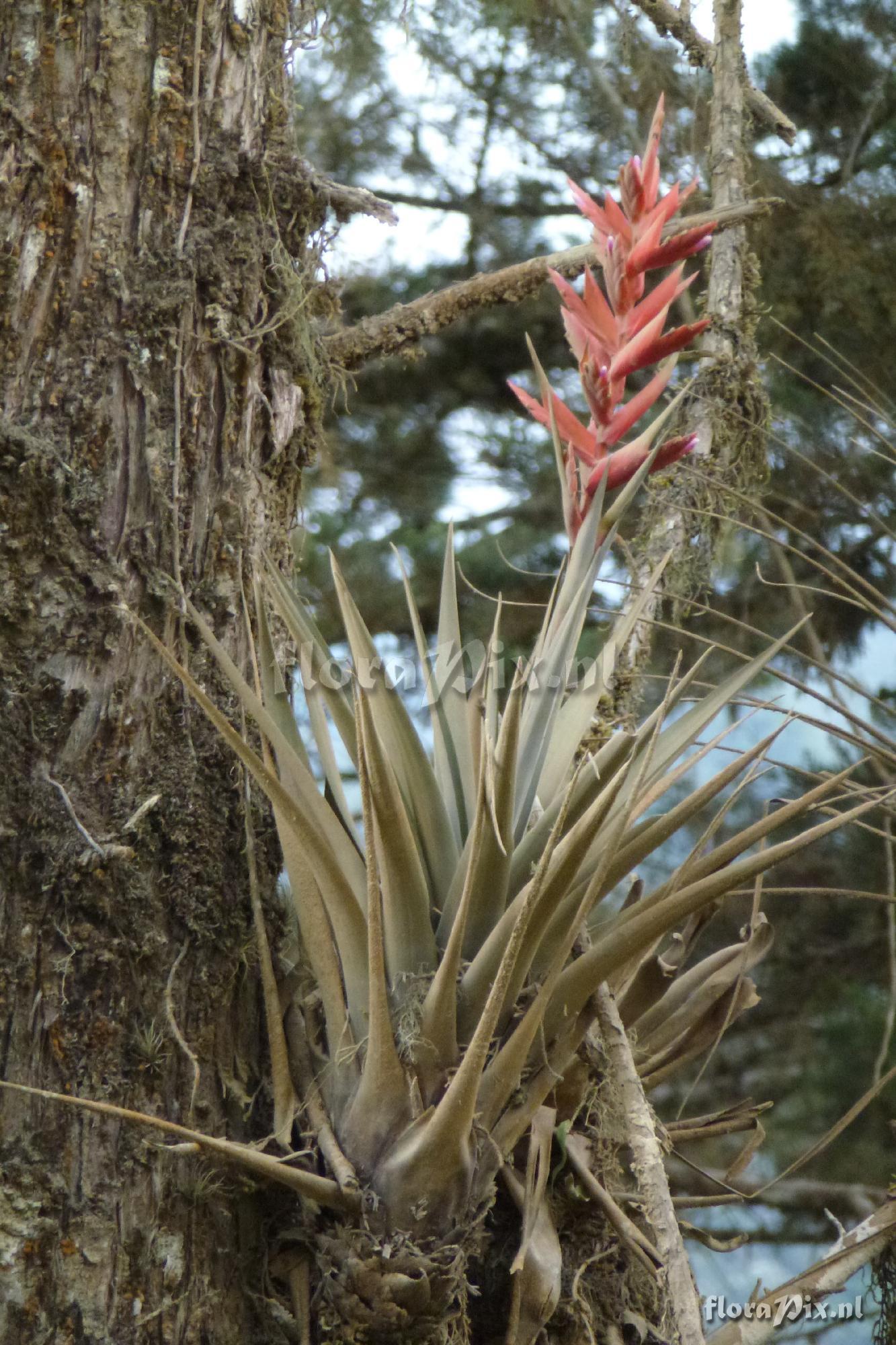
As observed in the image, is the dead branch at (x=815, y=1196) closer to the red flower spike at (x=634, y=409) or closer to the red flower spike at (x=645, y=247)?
the red flower spike at (x=634, y=409)

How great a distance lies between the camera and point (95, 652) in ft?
3.37

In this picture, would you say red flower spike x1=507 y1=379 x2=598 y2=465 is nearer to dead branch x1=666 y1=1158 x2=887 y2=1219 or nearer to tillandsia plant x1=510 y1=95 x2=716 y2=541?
tillandsia plant x1=510 y1=95 x2=716 y2=541

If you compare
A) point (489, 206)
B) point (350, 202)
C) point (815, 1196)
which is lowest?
point (815, 1196)

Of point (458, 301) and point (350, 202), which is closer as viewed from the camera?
point (350, 202)

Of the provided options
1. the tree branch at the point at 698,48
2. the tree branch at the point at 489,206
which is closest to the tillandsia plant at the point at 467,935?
the tree branch at the point at 698,48


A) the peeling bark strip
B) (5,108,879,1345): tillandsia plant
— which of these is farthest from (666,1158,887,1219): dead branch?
the peeling bark strip

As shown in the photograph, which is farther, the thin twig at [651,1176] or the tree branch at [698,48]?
the tree branch at [698,48]

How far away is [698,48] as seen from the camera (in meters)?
1.92

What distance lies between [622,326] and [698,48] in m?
1.15

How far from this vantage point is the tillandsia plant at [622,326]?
105 centimetres

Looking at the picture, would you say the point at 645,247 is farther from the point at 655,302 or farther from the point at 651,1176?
the point at 651,1176

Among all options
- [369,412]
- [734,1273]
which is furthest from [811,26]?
[734,1273]

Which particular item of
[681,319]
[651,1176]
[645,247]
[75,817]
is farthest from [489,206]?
[651,1176]

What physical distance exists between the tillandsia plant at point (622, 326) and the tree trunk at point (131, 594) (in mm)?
334
